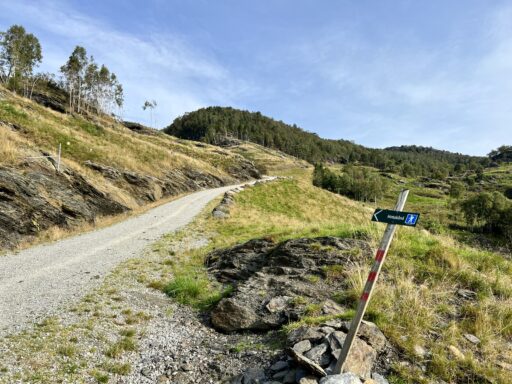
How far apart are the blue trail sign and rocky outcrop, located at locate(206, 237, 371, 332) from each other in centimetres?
350

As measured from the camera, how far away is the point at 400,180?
7219 inches

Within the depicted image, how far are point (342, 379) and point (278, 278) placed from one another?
569 centimetres

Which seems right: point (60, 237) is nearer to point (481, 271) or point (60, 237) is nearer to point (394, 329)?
point (394, 329)

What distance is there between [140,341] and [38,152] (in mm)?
20601

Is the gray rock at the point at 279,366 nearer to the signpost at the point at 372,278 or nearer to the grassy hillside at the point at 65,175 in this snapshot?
the signpost at the point at 372,278

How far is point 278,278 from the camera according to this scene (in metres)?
10.9

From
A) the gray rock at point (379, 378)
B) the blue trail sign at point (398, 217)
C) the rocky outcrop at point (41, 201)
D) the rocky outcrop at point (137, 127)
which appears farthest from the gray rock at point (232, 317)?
the rocky outcrop at point (137, 127)

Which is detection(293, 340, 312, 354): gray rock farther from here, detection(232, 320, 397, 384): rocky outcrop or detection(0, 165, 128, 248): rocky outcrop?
detection(0, 165, 128, 248): rocky outcrop

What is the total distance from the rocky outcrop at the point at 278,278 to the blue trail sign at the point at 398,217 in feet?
11.5

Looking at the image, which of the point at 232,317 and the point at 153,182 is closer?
the point at 232,317

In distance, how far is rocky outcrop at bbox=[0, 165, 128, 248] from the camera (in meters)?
17.3

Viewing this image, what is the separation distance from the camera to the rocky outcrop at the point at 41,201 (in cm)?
1734

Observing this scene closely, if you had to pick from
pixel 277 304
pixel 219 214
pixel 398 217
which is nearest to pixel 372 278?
pixel 398 217

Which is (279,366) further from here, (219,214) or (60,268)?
(219,214)
